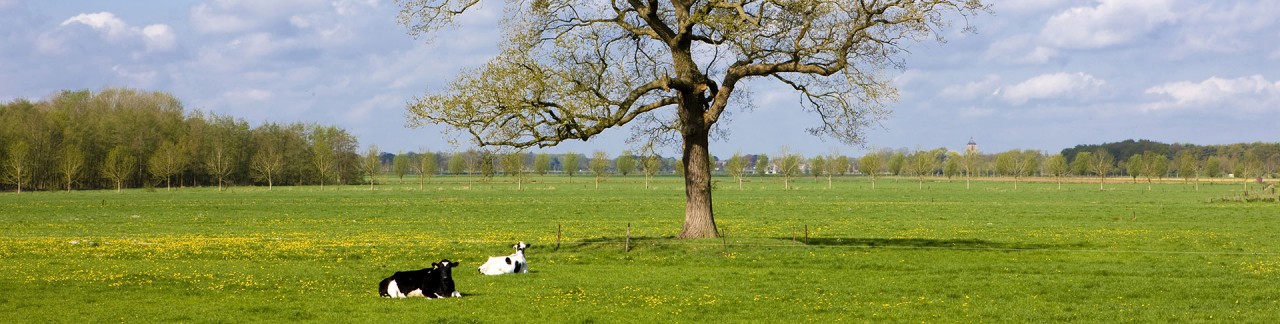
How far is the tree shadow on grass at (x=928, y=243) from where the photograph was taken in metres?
31.2

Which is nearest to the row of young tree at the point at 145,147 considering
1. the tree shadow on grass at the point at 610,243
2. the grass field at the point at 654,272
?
the grass field at the point at 654,272

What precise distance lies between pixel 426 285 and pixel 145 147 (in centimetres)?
12100

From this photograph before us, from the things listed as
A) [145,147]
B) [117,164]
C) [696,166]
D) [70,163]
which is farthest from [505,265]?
[145,147]

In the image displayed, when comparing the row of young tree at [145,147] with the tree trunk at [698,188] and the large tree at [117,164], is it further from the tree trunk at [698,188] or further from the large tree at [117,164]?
the tree trunk at [698,188]

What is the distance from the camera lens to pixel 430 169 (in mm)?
162625

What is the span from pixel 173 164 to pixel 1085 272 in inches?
4566

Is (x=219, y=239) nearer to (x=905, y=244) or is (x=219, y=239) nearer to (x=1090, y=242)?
(x=905, y=244)

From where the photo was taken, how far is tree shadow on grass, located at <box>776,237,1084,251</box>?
31.2 m

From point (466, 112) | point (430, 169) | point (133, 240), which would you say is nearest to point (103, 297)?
point (466, 112)

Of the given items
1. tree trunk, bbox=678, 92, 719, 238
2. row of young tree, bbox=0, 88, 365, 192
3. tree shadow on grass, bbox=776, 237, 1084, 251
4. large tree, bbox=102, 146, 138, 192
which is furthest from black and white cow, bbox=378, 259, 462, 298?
large tree, bbox=102, 146, 138, 192

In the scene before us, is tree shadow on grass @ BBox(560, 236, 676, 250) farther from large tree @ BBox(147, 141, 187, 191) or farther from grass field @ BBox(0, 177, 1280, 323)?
large tree @ BBox(147, 141, 187, 191)

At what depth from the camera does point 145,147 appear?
12619cm

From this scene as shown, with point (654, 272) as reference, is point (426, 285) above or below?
above

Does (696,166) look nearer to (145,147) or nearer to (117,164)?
(117,164)
